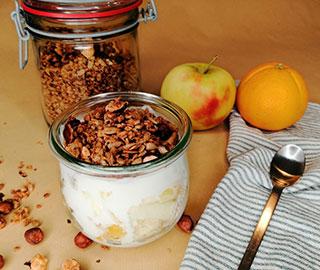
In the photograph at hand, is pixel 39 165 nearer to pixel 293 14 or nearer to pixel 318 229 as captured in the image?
pixel 318 229

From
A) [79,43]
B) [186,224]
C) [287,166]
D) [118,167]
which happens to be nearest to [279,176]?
[287,166]

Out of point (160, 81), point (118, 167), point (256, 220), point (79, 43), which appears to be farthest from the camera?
point (160, 81)

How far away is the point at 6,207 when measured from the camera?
619 mm

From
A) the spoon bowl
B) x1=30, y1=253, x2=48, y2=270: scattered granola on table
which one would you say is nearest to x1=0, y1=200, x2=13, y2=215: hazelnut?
x1=30, y1=253, x2=48, y2=270: scattered granola on table

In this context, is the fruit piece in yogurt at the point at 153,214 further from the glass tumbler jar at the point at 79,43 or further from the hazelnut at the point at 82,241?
the glass tumbler jar at the point at 79,43

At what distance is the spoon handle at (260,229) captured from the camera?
1.73 feet

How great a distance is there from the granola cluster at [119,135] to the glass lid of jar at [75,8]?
0.45ft

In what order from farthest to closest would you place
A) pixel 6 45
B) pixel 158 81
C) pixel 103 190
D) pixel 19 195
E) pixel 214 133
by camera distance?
pixel 6 45, pixel 158 81, pixel 214 133, pixel 19 195, pixel 103 190

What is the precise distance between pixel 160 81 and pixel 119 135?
0.45 metres

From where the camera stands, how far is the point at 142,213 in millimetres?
514

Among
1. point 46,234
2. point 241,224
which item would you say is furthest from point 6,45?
point 241,224

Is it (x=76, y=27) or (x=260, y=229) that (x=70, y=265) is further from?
(x=76, y=27)

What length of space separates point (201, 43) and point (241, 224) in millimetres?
697

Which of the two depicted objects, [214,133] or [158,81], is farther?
[158,81]
